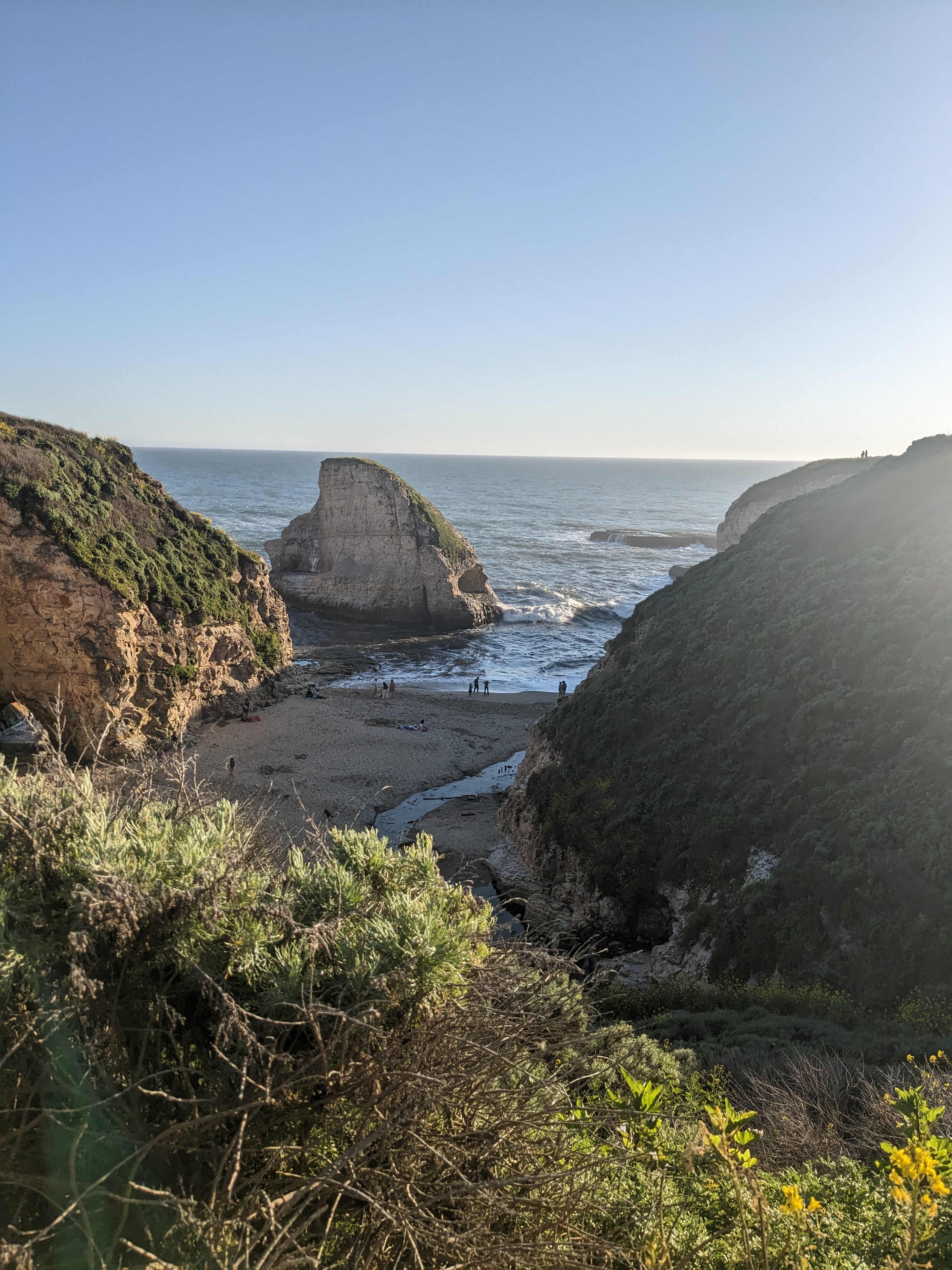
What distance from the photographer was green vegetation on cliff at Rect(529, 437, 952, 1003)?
10828 mm

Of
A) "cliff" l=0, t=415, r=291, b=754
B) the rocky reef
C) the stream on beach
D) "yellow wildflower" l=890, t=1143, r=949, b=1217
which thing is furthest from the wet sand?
the rocky reef

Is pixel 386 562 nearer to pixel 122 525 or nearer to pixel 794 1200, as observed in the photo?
pixel 122 525

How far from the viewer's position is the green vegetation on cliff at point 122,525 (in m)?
22.3

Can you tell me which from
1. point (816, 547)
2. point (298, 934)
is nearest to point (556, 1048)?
point (298, 934)

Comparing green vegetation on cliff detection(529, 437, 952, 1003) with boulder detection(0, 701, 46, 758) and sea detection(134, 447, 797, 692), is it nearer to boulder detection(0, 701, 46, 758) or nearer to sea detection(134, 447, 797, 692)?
boulder detection(0, 701, 46, 758)

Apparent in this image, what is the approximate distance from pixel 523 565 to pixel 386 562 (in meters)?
23.4

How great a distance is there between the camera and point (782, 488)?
36125 mm

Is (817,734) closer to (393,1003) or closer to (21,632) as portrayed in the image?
(393,1003)

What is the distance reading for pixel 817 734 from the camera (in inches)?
543

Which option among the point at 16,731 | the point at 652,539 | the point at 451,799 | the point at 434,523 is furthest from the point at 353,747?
the point at 652,539

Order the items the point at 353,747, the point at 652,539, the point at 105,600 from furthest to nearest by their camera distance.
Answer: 1. the point at 652,539
2. the point at 353,747
3. the point at 105,600

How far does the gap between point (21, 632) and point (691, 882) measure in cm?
1993

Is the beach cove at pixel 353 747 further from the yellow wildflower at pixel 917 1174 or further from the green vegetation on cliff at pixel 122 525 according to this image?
the yellow wildflower at pixel 917 1174

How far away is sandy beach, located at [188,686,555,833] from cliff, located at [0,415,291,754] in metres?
2.35
